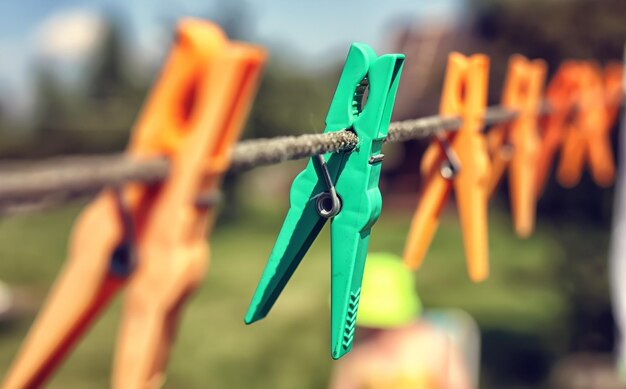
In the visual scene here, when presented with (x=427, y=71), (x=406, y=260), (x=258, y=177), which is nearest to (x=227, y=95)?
(x=406, y=260)

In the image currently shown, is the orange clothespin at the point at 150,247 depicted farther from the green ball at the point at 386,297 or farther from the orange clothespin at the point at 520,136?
the green ball at the point at 386,297

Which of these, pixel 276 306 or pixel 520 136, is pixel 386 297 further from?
pixel 276 306

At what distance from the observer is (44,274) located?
5699 millimetres

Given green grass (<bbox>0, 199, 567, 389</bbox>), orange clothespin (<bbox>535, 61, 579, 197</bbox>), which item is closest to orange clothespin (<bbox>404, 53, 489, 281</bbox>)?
orange clothespin (<bbox>535, 61, 579, 197</bbox>)

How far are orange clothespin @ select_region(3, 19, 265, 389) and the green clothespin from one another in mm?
85

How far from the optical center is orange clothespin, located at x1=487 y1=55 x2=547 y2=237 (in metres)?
1.31

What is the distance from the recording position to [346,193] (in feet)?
2.13

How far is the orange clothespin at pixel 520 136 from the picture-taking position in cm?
131

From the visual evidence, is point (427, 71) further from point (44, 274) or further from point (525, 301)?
point (44, 274)

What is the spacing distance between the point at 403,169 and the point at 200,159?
24.7ft

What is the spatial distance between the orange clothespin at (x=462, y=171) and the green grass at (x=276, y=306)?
2603 mm

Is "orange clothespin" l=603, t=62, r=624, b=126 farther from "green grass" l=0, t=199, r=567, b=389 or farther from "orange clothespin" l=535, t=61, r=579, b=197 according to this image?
"green grass" l=0, t=199, r=567, b=389

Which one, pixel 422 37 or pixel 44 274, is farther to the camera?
pixel 422 37

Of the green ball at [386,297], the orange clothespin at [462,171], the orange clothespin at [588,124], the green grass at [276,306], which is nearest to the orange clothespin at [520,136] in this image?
the orange clothespin at [462,171]
